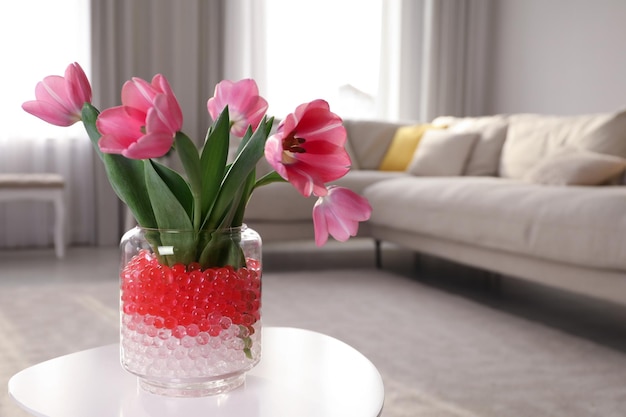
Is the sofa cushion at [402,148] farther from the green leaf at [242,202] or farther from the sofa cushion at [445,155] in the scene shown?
the green leaf at [242,202]

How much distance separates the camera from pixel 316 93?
17.7 ft

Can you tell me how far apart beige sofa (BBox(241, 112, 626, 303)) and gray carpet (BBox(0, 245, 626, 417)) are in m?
0.22

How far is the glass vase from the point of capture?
0.85 metres

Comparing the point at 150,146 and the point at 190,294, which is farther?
the point at 190,294

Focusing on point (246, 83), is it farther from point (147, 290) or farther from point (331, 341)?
point (331, 341)

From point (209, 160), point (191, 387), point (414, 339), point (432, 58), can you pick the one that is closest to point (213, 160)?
point (209, 160)

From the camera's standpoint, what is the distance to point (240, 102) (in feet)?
3.10

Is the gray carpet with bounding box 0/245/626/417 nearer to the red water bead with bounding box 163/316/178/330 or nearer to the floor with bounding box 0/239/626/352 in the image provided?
the floor with bounding box 0/239/626/352

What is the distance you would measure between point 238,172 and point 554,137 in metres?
3.04

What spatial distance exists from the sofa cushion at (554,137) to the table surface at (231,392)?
2510 mm

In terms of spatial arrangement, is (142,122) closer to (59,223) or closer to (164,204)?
(164,204)

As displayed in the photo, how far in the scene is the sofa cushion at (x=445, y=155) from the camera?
4082mm

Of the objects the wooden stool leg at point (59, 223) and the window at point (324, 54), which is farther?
the window at point (324, 54)

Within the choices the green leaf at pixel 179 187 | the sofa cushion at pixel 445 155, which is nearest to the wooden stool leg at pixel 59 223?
the sofa cushion at pixel 445 155
